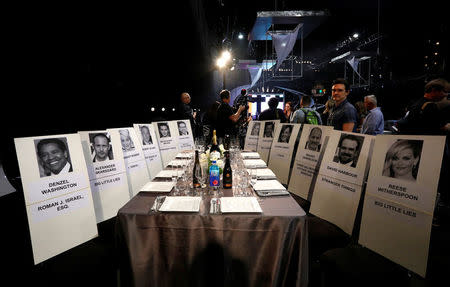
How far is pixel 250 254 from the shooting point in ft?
4.71

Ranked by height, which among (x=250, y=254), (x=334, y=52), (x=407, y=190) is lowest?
(x=250, y=254)

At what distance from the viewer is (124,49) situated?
466cm

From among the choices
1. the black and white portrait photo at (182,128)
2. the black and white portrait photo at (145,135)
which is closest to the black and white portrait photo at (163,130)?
the black and white portrait photo at (182,128)

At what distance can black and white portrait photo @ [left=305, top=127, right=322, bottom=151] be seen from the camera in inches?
113

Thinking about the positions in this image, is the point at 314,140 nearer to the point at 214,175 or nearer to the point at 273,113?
the point at 214,175

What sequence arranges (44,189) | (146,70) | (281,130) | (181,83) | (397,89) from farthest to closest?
1. (181,83)
2. (146,70)
3. (397,89)
4. (281,130)
5. (44,189)

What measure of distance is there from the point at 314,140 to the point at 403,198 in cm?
135

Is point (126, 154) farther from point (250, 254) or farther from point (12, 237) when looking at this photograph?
point (250, 254)

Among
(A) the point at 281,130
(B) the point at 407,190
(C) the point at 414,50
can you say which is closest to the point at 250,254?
(B) the point at 407,190

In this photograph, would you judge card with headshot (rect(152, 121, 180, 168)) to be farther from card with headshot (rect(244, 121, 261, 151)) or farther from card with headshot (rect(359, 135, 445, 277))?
card with headshot (rect(359, 135, 445, 277))

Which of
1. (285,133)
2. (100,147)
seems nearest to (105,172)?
(100,147)

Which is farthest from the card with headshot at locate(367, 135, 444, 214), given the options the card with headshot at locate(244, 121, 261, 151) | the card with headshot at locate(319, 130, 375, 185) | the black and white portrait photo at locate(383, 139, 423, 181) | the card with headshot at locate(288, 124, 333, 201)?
the card with headshot at locate(244, 121, 261, 151)

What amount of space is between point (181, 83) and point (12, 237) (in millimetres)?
7526

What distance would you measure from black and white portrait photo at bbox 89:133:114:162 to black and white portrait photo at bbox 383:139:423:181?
261 cm
